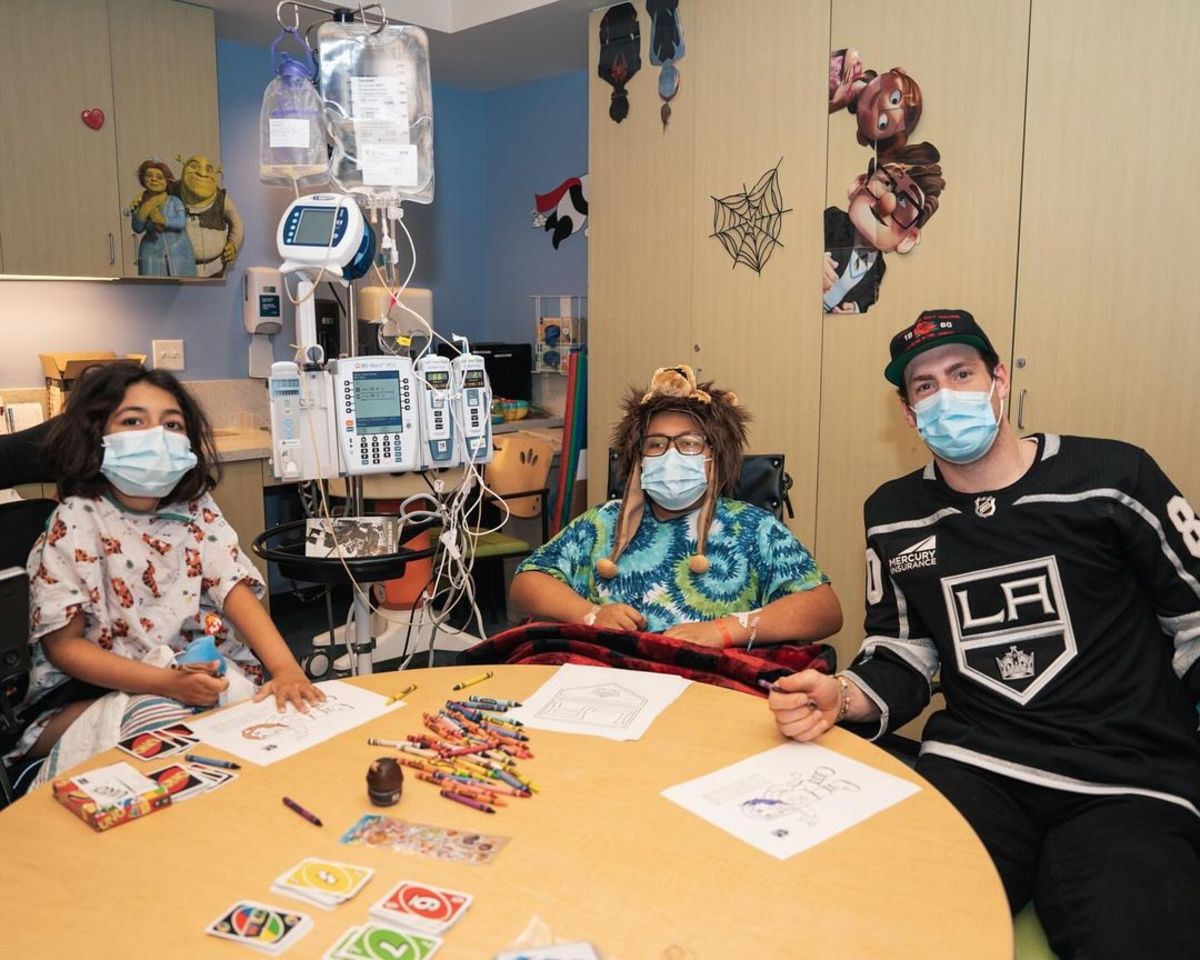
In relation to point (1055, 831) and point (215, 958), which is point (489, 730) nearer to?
point (215, 958)

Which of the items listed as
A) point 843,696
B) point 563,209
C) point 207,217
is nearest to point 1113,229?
point 843,696

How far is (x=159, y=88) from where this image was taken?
12.5 ft

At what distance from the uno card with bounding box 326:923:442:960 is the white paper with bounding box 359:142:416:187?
69.7 inches

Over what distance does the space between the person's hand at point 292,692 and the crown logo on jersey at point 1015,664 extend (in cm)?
114

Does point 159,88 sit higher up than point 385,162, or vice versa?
point 159,88

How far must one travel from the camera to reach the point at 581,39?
4340 mm

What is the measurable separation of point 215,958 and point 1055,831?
1192mm

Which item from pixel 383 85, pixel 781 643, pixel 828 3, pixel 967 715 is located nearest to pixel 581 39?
pixel 828 3

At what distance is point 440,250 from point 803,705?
4.28 meters

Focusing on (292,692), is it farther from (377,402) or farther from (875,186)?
(875,186)

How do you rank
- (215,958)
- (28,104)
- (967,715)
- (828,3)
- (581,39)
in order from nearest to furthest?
(215,958), (967,715), (828,3), (28,104), (581,39)

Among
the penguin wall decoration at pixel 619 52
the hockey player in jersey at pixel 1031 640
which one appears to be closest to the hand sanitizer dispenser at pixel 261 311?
the penguin wall decoration at pixel 619 52

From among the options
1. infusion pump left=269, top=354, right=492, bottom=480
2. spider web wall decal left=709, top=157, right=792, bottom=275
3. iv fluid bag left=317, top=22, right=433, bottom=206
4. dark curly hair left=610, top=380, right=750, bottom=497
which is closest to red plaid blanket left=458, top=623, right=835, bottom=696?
dark curly hair left=610, top=380, right=750, bottom=497

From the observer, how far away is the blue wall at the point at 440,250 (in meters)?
3.98
